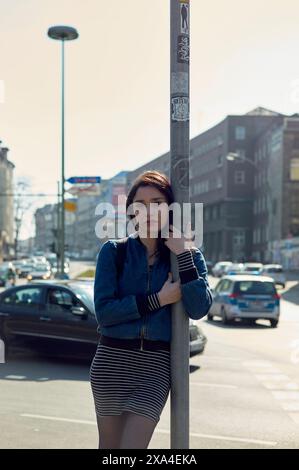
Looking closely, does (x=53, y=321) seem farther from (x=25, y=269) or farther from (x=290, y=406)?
(x=25, y=269)

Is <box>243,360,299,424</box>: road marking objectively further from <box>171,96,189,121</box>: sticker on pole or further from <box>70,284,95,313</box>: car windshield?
<box>171,96,189,121</box>: sticker on pole

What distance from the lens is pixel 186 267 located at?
121 inches

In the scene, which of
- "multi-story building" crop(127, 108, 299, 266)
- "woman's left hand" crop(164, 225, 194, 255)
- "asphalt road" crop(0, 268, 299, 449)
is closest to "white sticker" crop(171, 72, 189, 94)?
"woman's left hand" crop(164, 225, 194, 255)

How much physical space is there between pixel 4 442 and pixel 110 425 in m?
3.27

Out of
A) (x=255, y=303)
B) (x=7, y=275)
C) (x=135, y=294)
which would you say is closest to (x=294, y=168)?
(x=7, y=275)

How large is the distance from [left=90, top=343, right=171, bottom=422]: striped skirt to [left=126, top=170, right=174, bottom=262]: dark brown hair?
0.48 metres

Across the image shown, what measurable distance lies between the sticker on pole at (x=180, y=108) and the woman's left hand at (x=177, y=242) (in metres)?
0.52

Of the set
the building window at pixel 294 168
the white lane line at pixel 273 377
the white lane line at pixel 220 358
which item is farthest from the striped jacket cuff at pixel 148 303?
the building window at pixel 294 168

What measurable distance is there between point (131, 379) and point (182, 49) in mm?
1548

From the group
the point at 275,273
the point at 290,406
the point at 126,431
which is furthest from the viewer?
the point at 275,273

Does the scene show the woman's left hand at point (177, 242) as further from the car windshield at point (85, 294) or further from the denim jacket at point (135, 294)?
the car windshield at point (85, 294)

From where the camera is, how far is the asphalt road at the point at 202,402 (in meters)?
6.31

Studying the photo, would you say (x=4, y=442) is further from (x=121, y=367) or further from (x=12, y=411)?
(x=121, y=367)

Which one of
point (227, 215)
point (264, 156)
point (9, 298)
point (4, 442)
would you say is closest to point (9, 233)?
point (227, 215)
